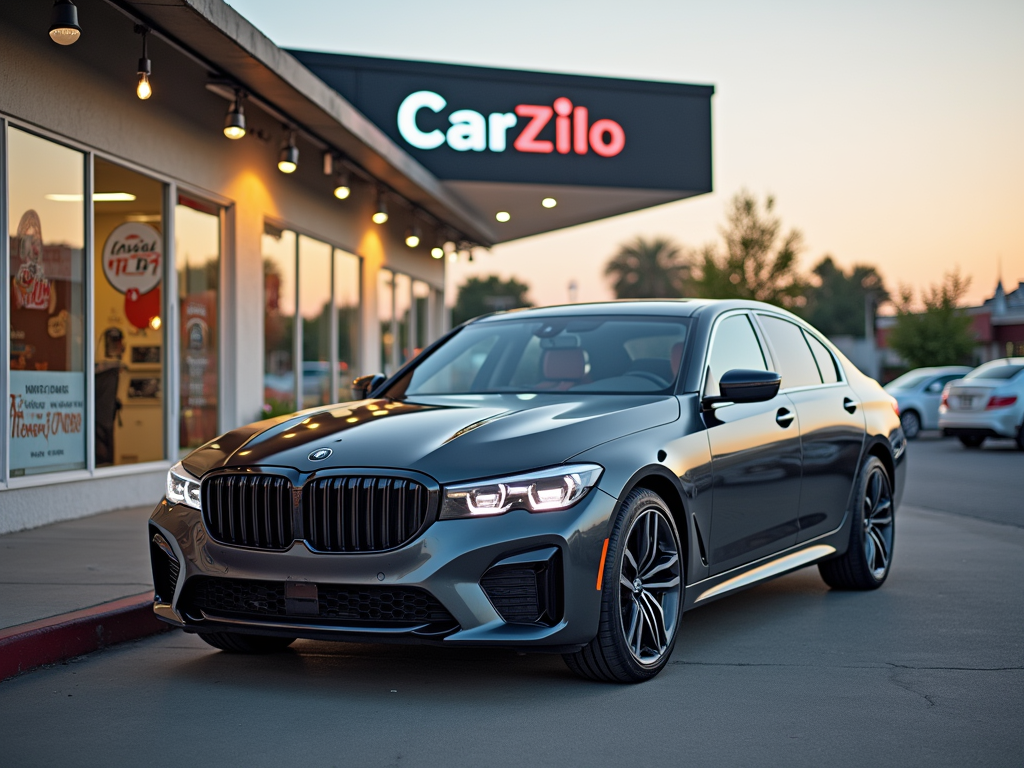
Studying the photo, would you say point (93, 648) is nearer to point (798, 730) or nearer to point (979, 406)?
point (798, 730)

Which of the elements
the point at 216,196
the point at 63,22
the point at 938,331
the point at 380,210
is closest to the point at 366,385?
the point at 63,22

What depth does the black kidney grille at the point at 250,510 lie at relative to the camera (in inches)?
194

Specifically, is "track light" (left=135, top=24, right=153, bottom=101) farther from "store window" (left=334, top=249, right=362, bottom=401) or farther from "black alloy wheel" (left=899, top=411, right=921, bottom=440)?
"black alloy wheel" (left=899, top=411, right=921, bottom=440)

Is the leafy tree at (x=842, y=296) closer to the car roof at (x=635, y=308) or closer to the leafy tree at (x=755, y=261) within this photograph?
the leafy tree at (x=755, y=261)

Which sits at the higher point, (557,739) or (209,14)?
(209,14)

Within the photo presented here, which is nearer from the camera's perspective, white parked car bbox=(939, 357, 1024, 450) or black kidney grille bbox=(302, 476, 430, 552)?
black kidney grille bbox=(302, 476, 430, 552)

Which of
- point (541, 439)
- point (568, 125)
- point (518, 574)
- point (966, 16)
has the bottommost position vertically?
point (518, 574)

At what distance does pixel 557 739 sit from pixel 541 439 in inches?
45.9

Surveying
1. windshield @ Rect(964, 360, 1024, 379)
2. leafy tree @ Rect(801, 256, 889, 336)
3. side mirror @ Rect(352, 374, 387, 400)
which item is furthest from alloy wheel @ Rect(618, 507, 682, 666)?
leafy tree @ Rect(801, 256, 889, 336)

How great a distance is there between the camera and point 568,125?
20.2 meters

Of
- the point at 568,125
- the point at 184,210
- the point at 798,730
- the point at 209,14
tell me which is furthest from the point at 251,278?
the point at 798,730

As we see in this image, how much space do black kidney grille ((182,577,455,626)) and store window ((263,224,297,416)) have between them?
9.99 meters

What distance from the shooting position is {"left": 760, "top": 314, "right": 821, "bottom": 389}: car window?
709cm

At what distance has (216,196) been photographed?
13.6 m
